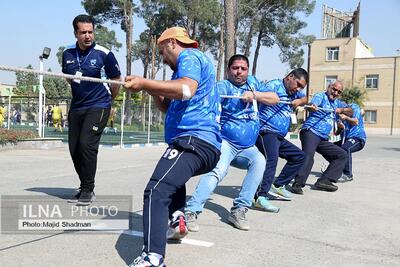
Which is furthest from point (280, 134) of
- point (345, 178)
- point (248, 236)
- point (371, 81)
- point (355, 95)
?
point (371, 81)

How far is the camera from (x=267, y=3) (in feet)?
133

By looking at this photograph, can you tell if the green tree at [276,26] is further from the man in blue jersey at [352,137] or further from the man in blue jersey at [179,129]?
the man in blue jersey at [179,129]

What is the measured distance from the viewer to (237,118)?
512cm

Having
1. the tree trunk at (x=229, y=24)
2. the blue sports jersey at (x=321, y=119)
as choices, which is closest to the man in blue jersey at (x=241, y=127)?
the blue sports jersey at (x=321, y=119)

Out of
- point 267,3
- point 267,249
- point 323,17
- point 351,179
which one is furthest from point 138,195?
point 323,17

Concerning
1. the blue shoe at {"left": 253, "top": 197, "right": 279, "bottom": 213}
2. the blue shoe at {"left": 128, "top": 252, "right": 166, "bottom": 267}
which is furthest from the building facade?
the blue shoe at {"left": 128, "top": 252, "right": 166, "bottom": 267}

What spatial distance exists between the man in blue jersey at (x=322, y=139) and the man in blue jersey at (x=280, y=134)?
52 cm

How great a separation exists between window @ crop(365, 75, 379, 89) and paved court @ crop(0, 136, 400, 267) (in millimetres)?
48457

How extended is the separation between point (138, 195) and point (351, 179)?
178 inches

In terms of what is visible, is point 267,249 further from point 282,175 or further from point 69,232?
point 282,175

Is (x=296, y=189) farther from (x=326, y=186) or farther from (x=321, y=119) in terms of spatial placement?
(x=321, y=119)

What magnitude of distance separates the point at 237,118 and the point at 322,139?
292cm

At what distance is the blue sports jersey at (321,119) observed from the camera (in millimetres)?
7473

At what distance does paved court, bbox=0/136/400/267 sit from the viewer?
3.64 m
